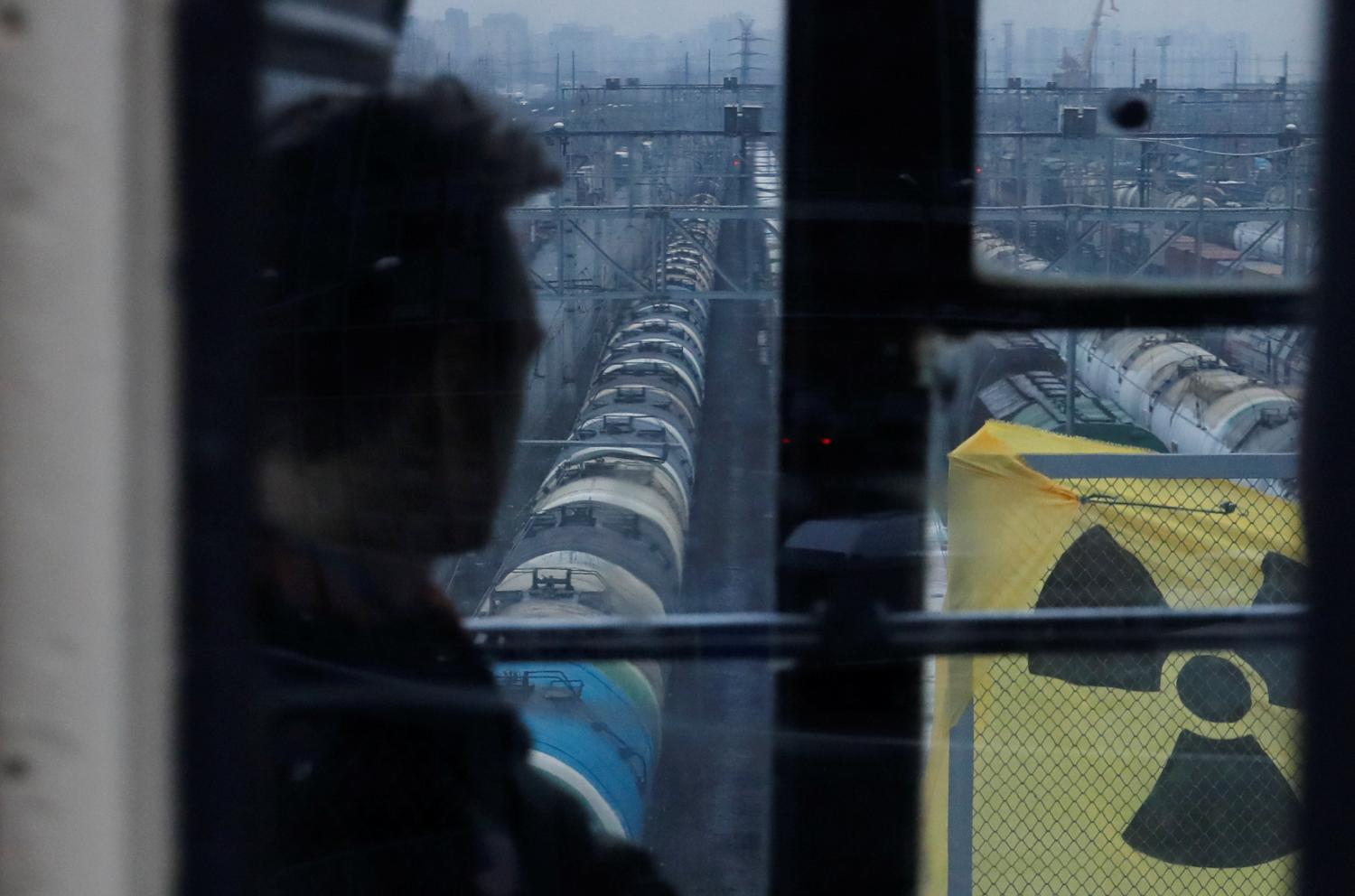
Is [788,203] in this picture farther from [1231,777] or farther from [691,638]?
[1231,777]

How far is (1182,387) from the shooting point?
1127 mm

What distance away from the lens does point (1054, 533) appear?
4.48 feet

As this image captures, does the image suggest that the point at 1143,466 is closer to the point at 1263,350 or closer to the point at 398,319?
the point at 1263,350

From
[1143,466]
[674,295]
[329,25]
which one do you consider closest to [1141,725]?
[1143,466]

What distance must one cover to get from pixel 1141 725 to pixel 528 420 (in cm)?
72

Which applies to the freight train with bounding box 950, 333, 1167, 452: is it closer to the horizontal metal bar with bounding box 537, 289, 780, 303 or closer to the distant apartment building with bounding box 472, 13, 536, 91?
the horizontal metal bar with bounding box 537, 289, 780, 303

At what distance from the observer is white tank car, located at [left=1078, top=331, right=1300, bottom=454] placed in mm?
1102

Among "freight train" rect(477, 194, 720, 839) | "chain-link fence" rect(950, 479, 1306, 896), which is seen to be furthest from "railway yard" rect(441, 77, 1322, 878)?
"chain-link fence" rect(950, 479, 1306, 896)

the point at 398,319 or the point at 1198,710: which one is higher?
the point at 398,319

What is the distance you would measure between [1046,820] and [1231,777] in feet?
1.28

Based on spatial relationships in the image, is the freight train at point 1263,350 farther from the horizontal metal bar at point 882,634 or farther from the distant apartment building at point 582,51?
the distant apartment building at point 582,51

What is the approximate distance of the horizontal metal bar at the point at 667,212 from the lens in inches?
41.0

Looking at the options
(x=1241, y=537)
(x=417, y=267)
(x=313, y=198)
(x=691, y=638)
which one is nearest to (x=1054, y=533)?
(x=1241, y=537)

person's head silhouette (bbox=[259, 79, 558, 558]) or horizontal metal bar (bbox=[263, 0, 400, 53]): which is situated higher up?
horizontal metal bar (bbox=[263, 0, 400, 53])
